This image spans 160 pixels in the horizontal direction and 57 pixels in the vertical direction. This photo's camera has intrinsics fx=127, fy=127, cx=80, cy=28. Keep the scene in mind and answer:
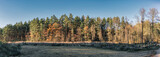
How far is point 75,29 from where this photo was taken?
58344 mm

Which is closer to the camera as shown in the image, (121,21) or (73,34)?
(73,34)

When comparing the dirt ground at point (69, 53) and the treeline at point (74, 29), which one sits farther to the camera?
the treeline at point (74, 29)

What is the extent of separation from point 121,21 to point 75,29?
72.8ft

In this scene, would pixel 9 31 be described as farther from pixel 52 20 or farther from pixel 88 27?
pixel 88 27

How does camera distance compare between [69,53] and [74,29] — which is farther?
[74,29]

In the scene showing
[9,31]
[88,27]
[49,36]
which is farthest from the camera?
[9,31]

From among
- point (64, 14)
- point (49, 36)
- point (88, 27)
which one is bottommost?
point (49, 36)

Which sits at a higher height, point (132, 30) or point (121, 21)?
point (121, 21)

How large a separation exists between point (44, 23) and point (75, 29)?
1434 cm

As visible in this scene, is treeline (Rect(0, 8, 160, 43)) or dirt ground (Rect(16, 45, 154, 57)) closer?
dirt ground (Rect(16, 45, 154, 57))

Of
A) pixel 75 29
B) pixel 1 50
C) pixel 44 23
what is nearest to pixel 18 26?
pixel 44 23

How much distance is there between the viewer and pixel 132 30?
4894 cm

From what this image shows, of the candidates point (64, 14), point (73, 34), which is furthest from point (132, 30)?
point (64, 14)

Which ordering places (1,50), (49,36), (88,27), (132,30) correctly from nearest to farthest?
(1,50) < (132,30) < (49,36) < (88,27)
